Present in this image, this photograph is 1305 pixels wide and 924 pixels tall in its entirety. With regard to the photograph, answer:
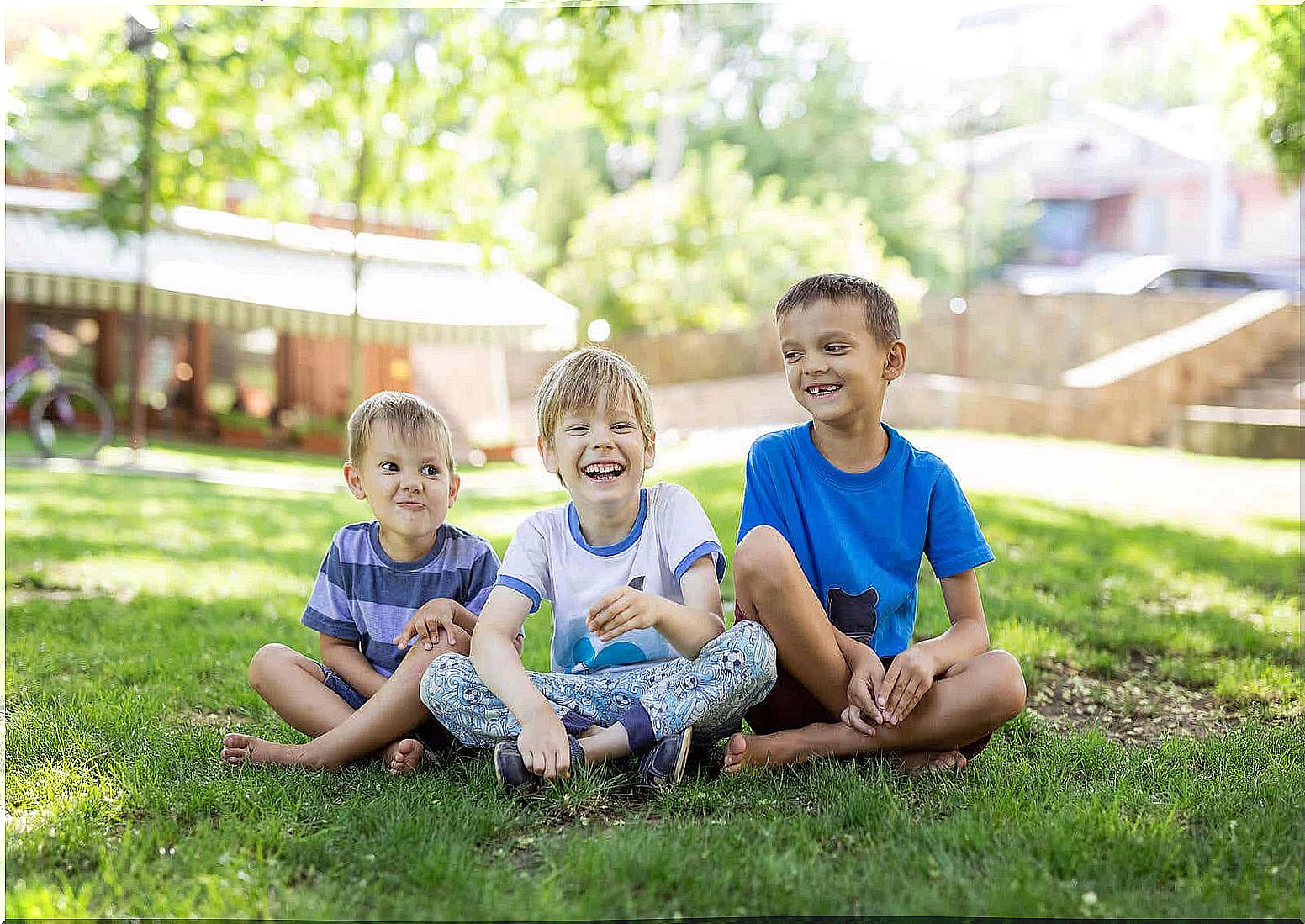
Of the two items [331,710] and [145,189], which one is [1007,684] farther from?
[145,189]

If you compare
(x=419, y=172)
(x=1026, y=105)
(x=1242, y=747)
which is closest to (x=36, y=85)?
(x=419, y=172)

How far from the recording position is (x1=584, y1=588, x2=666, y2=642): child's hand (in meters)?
2.32

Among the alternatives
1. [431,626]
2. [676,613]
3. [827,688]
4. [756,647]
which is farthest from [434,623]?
[827,688]

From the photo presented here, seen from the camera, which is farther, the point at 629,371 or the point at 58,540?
the point at 58,540

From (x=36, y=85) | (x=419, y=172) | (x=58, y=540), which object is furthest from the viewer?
(x=419, y=172)

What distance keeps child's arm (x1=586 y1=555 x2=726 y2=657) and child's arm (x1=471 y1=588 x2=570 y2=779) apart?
188mm

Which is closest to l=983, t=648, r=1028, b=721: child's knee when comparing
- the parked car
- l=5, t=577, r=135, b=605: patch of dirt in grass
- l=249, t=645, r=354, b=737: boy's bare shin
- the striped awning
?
l=249, t=645, r=354, b=737: boy's bare shin

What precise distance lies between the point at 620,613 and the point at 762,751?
0.55m

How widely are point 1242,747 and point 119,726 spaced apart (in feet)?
9.53

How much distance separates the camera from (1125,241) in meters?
33.7

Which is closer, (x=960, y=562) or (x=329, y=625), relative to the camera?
(x=960, y=562)

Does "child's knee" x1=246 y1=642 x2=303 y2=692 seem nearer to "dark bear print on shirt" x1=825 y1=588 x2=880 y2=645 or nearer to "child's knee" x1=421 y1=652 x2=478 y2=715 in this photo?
"child's knee" x1=421 y1=652 x2=478 y2=715

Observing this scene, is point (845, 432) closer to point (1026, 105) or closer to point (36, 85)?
point (36, 85)

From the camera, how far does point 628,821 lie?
231cm
